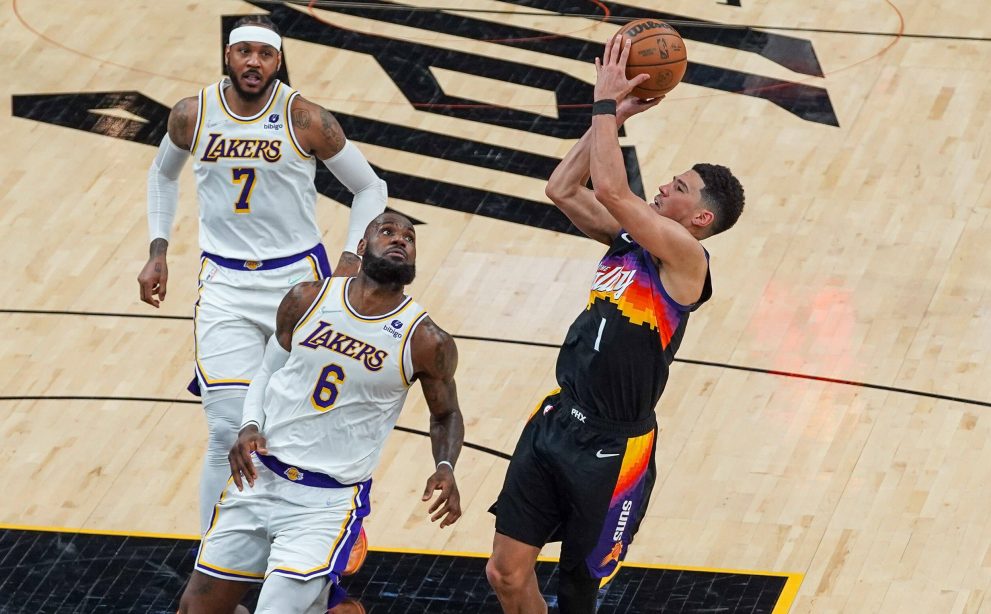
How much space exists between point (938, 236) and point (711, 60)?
9.18 feet

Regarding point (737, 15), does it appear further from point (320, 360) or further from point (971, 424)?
point (320, 360)

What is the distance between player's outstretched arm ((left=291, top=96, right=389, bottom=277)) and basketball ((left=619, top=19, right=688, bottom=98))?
1.68 metres

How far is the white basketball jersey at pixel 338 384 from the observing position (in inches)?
283

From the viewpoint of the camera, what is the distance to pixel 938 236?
450 inches

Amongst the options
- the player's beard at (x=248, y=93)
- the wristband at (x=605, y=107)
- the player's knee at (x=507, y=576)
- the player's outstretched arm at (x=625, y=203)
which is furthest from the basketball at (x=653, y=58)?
the player's knee at (x=507, y=576)

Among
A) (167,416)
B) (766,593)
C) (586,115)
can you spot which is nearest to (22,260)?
(167,416)

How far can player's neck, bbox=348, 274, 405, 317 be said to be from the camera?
7250 mm

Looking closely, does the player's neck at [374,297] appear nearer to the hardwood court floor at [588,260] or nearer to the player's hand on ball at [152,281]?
the player's hand on ball at [152,281]

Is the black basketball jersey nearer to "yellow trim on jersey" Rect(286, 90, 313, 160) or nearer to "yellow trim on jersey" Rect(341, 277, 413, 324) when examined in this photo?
"yellow trim on jersey" Rect(341, 277, 413, 324)

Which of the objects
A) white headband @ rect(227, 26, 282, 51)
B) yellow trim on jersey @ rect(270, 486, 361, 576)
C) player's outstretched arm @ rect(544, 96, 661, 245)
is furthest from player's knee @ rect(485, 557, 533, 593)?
white headband @ rect(227, 26, 282, 51)

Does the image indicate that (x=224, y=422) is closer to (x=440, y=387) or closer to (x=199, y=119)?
(x=440, y=387)

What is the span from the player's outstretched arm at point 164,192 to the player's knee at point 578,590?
2.36 metres

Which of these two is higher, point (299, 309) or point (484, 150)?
point (299, 309)

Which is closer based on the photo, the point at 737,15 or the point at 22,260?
the point at 22,260
